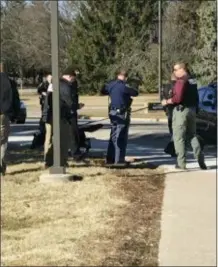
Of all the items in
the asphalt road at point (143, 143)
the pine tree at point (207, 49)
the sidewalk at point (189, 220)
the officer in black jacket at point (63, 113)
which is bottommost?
the asphalt road at point (143, 143)

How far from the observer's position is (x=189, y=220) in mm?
6508

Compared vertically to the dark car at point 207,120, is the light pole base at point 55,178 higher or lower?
lower

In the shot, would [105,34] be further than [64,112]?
Yes

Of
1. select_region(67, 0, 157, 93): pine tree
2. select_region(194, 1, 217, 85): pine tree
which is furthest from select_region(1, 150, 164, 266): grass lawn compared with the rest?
select_region(67, 0, 157, 93): pine tree

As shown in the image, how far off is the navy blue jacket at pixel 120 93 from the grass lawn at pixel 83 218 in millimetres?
1047

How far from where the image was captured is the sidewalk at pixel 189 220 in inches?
209

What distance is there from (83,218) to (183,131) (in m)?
3.54

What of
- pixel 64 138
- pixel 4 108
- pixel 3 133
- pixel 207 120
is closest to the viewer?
pixel 4 108

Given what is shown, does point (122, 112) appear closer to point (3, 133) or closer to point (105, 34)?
point (3, 133)

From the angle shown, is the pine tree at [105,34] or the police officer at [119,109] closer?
the police officer at [119,109]

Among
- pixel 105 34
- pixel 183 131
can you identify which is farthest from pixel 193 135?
pixel 105 34

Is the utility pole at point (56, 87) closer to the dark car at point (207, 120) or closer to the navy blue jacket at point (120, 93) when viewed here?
the navy blue jacket at point (120, 93)

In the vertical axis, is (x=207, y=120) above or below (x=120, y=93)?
below

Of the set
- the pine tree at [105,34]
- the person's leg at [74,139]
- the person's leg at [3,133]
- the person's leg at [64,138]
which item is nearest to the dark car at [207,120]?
the person's leg at [74,139]
